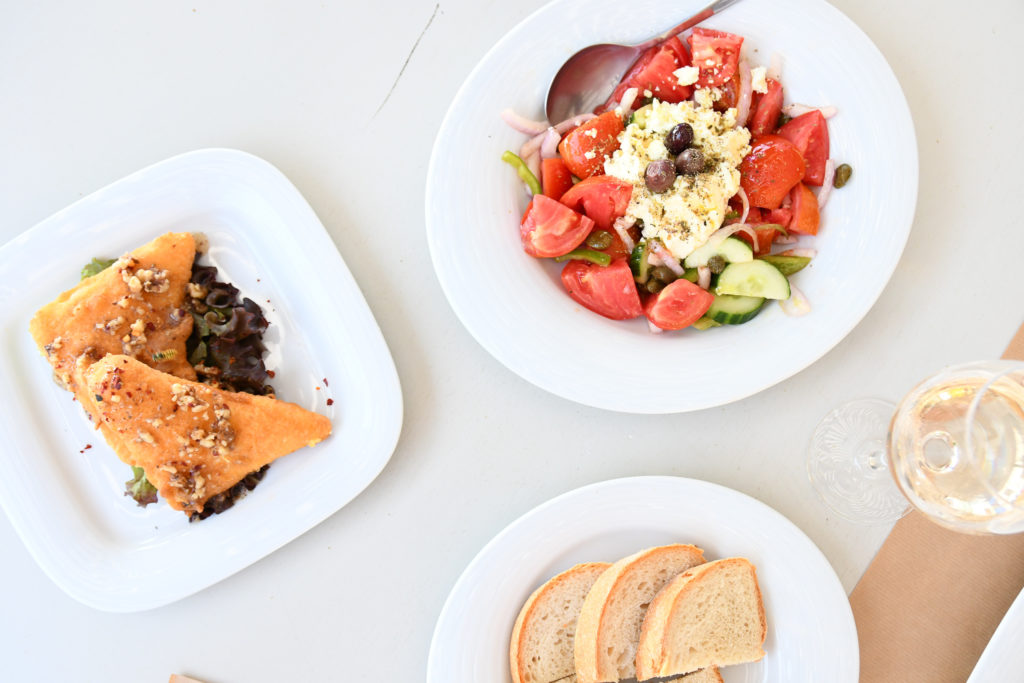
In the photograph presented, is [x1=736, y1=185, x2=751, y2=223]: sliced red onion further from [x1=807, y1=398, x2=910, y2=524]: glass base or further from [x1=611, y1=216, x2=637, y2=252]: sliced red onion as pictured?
[x1=807, y1=398, x2=910, y2=524]: glass base

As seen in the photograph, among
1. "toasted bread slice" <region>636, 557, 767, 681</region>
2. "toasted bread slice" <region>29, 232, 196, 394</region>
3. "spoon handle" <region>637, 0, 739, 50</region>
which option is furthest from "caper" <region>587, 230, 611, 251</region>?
"toasted bread slice" <region>29, 232, 196, 394</region>

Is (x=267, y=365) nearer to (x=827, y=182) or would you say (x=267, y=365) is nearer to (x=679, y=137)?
(x=679, y=137)

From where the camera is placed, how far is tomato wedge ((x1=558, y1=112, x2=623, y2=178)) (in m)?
1.90

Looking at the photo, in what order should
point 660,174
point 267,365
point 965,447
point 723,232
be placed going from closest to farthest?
point 965,447
point 660,174
point 723,232
point 267,365

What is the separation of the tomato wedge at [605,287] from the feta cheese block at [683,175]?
0.14m

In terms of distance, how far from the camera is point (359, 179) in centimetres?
211

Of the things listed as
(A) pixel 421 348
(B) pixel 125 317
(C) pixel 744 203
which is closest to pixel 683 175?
(C) pixel 744 203

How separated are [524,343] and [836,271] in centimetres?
93

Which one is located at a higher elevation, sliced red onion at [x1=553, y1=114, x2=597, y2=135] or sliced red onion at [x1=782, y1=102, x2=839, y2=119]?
sliced red onion at [x1=782, y1=102, x2=839, y2=119]

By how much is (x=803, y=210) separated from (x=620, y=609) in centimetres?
126

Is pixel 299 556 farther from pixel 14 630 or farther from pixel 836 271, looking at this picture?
pixel 836 271

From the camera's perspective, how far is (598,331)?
1935 millimetres

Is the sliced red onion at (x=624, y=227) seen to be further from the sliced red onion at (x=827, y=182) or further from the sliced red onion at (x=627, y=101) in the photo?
the sliced red onion at (x=827, y=182)

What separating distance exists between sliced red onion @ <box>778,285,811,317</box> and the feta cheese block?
30 cm
